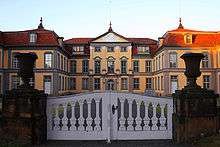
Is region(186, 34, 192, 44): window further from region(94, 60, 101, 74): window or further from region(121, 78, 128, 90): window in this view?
region(94, 60, 101, 74): window

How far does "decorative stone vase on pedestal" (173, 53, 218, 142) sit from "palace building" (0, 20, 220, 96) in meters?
25.2

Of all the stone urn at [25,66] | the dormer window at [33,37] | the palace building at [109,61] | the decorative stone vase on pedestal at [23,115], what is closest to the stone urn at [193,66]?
the decorative stone vase on pedestal at [23,115]

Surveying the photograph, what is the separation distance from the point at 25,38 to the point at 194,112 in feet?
101

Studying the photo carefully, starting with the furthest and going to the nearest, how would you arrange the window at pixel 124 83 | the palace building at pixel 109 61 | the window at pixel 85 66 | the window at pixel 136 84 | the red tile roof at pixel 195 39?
the window at pixel 85 66, the window at pixel 136 84, the window at pixel 124 83, the red tile roof at pixel 195 39, the palace building at pixel 109 61

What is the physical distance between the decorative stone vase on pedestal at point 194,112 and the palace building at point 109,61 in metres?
25.2

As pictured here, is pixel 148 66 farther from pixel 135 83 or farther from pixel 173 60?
pixel 173 60

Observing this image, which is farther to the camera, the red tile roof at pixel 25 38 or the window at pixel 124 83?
the window at pixel 124 83

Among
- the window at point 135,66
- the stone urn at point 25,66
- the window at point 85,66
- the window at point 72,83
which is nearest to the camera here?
the stone urn at point 25,66

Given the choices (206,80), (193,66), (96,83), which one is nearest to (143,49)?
(96,83)

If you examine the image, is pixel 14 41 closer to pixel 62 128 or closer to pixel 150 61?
pixel 150 61

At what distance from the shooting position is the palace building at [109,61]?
34.7 metres

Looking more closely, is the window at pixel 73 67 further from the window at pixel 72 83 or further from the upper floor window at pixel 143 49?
the upper floor window at pixel 143 49

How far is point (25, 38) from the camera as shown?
116 feet

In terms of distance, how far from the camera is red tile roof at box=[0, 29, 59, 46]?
34.7m
